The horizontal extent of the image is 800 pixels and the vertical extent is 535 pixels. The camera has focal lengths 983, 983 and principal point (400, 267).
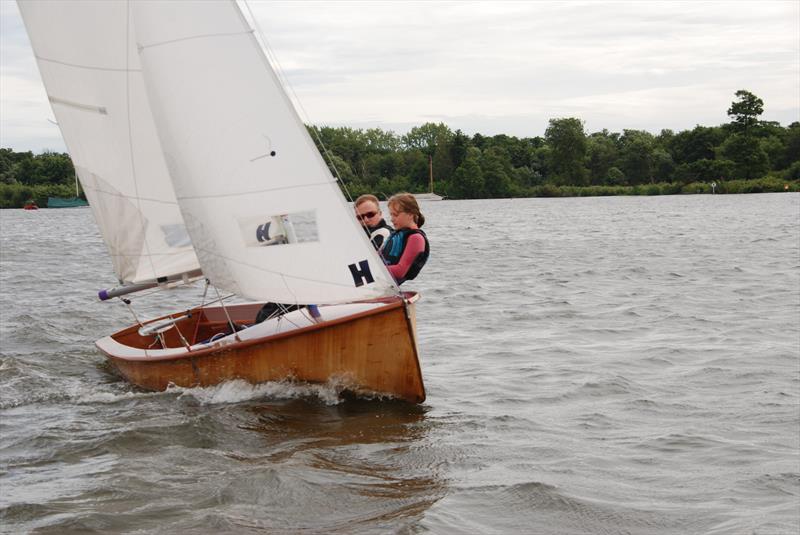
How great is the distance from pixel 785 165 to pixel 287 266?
91.5 m

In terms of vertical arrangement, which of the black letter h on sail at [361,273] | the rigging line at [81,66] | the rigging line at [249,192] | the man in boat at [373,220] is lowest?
the black letter h on sail at [361,273]

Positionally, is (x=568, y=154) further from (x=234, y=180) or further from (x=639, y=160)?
(x=234, y=180)

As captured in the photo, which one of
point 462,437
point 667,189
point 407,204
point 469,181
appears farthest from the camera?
point 469,181

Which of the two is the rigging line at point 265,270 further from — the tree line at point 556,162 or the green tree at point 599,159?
the green tree at point 599,159

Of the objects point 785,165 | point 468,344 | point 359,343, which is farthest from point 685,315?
point 785,165

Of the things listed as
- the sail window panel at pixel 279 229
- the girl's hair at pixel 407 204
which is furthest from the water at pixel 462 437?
the girl's hair at pixel 407 204

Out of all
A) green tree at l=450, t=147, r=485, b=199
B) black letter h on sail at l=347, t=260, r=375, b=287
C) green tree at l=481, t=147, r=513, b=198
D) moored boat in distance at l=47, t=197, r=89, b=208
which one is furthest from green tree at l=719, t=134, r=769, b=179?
black letter h on sail at l=347, t=260, r=375, b=287

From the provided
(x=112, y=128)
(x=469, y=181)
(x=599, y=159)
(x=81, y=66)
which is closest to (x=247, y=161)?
(x=112, y=128)

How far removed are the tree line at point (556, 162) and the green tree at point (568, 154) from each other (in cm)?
11

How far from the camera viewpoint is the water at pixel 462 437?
5.35 metres

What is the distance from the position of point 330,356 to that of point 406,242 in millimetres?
1158

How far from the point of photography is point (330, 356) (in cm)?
746

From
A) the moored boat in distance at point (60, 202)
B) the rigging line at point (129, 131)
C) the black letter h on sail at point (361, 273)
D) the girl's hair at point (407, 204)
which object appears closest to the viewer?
the black letter h on sail at point (361, 273)

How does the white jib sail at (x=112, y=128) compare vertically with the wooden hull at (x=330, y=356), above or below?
above
